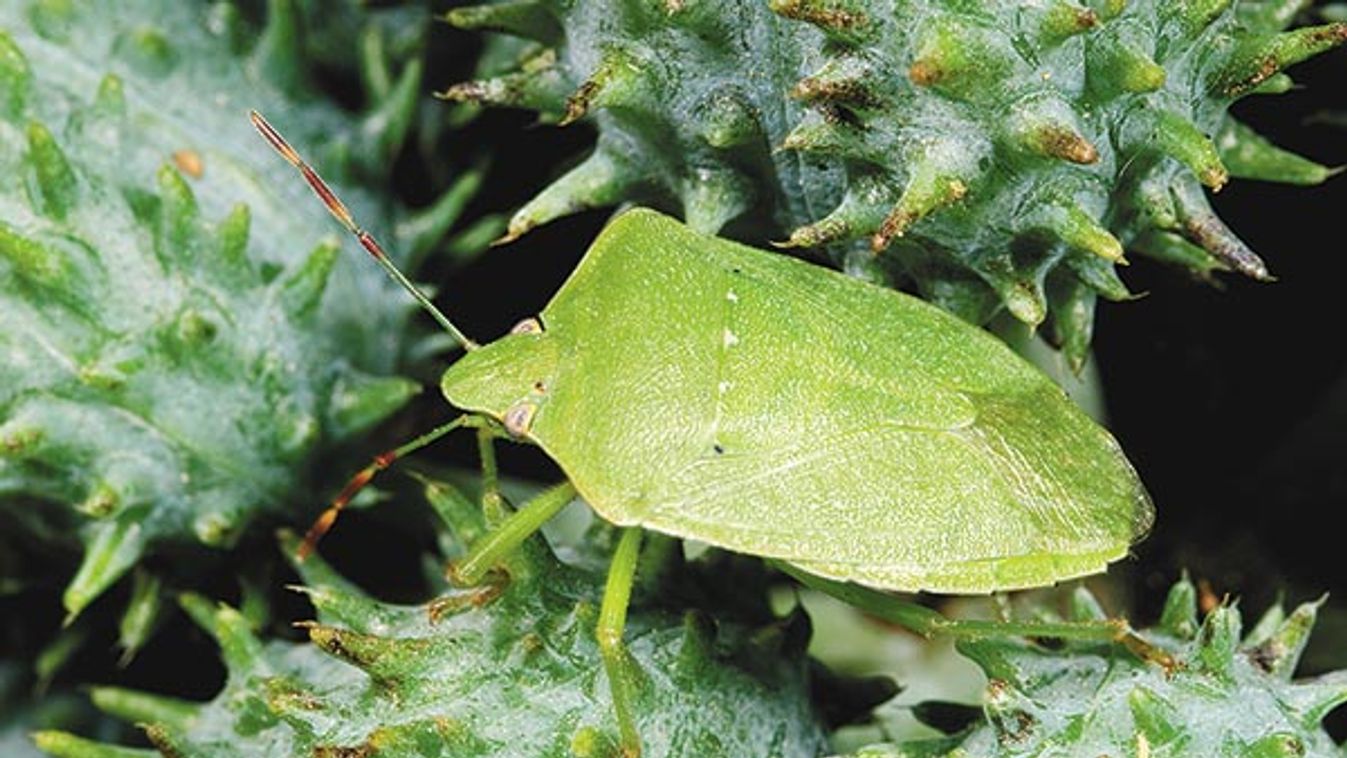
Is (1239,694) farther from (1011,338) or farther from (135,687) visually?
(135,687)

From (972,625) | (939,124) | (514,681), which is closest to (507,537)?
(514,681)

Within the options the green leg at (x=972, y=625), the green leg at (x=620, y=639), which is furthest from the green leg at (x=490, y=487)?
the green leg at (x=972, y=625)

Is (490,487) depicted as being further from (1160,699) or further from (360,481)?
(1160,699)

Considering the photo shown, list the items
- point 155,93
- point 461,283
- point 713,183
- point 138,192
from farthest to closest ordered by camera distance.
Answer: point 461,283 < point 155,93 < point 138,192 < point 713,183

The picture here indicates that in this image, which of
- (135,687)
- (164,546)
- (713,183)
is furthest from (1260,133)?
(135,687)

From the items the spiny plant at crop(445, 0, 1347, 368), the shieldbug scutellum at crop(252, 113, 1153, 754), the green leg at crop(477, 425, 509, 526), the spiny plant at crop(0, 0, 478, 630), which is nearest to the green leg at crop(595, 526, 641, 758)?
the shieldbug scutellum at crop(252, 113, 1153, 754)

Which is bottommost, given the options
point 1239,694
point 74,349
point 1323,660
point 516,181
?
point 1323,660
